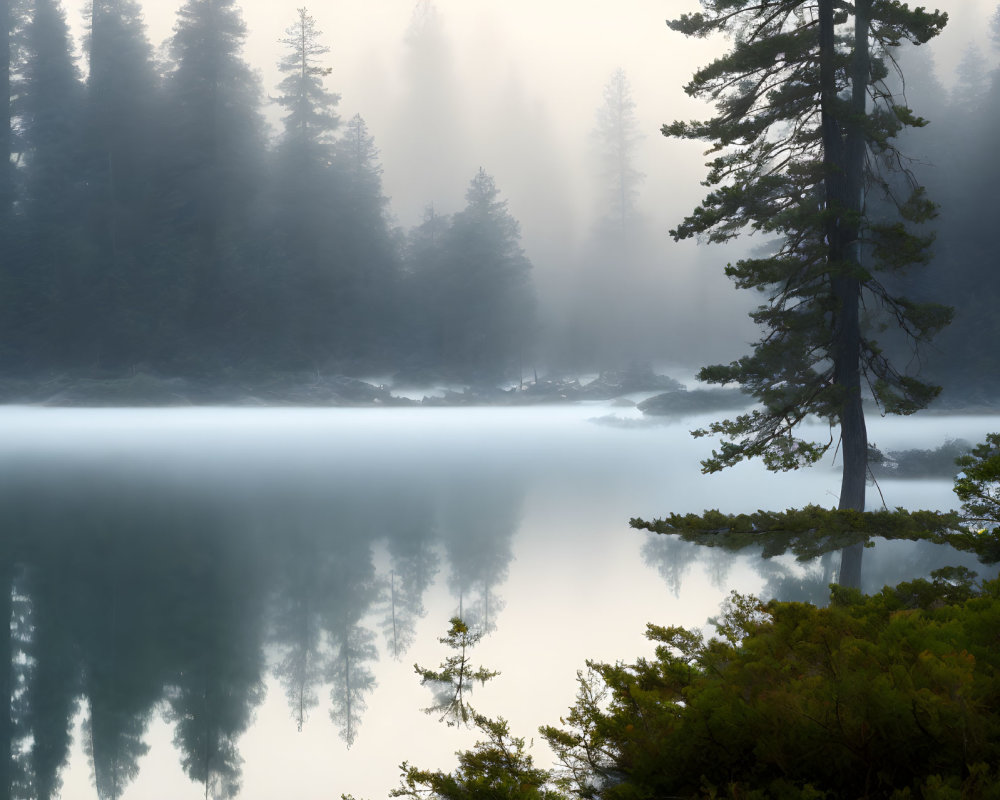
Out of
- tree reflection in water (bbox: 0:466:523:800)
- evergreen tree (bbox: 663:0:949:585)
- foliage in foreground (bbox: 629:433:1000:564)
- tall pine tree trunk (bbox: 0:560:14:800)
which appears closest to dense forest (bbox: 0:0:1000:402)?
tree reflection in water (bbox: 0:466:523:800)

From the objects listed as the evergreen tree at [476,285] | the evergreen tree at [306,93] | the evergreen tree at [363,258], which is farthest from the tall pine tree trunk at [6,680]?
the evergreen tree at [306,93]

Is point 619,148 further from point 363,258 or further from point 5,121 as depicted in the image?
point 5,121

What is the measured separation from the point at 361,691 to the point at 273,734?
4.09 ft

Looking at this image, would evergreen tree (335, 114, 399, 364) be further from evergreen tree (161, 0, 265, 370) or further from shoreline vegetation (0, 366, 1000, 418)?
evergreen tree (161, 0, 265, 370)

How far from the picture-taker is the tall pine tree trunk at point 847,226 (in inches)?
433

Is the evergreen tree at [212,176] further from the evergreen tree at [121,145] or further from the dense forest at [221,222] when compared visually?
the evergreen tree at [121,145]

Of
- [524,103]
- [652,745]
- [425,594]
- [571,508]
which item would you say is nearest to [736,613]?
[652,745]

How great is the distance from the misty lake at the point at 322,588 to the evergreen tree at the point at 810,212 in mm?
2725

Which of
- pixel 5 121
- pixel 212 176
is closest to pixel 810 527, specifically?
pixel 212 176

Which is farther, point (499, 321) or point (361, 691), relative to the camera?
point (499, 321)

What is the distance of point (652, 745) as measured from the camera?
2805mm

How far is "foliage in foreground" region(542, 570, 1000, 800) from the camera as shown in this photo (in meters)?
2.44

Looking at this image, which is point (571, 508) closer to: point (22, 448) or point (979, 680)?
point (979, 680)

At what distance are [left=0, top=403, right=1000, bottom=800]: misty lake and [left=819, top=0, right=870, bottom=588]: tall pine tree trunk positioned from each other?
2.09 meters
